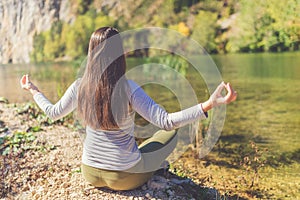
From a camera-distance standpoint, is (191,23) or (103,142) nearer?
(103,142)

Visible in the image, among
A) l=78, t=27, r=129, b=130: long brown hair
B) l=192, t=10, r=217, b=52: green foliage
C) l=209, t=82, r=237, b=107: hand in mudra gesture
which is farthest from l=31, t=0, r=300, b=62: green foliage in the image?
l=209, t=82, r=237, b=107: hand in mudra gesture

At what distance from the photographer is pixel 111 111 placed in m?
1.44

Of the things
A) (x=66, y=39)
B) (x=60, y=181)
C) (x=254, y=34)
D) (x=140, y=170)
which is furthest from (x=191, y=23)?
(x=140, y=170)

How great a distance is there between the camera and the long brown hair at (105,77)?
4.58 feet

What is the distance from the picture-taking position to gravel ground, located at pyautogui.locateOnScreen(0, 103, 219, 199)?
5.74 ft

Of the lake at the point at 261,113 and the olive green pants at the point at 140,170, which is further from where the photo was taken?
the lake at the point at 261,113

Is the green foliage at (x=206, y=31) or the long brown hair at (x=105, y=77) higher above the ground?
the green foliage at (x=206, y=31)

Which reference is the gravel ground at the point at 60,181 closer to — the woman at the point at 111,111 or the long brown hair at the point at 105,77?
the woman at the point at 111,111

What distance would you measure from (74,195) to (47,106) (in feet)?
1.59

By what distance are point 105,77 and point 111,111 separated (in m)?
0.14

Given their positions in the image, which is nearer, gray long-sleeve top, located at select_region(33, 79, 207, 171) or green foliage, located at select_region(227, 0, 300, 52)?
gray long-sleeve top, located at select_region(33, 79, 207, 171)

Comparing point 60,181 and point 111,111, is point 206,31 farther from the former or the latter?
point 111,111

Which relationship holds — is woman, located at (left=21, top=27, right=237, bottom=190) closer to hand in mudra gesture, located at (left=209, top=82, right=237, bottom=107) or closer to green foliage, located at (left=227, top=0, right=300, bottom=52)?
hand in mudra gesture, located at (left=209, top=82, right=237, bottom=107)

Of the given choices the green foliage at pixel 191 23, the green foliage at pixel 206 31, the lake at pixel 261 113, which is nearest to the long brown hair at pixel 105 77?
the lake at pixel 261 113
